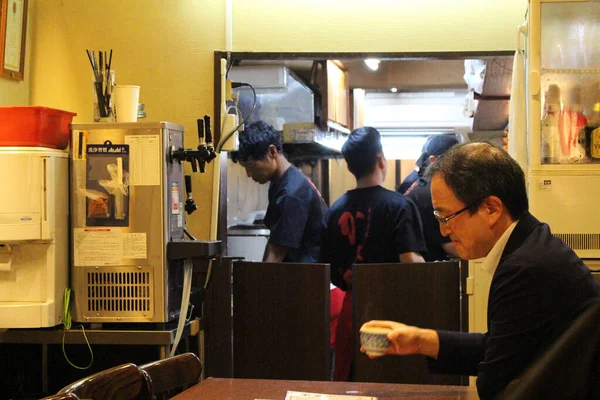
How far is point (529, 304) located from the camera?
178 centimetres

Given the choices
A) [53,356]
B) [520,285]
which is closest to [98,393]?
[520,285]

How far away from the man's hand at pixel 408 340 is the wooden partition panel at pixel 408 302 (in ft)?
4.08

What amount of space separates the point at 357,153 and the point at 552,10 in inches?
44.9

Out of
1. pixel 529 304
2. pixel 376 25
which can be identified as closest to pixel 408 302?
pixel 376 25

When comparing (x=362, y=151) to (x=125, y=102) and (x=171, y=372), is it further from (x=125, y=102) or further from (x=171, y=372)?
(x=171, y=372)

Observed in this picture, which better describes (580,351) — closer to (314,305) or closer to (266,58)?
(314,305)

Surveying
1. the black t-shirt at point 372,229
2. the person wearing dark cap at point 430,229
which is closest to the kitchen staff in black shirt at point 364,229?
A: the black t-shirt at point 372,229

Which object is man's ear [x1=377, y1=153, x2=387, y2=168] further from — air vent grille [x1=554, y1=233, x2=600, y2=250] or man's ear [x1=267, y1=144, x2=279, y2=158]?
air vent grille [x1=554, y1=233, x2=600, y2=250]

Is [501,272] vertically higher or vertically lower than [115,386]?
higher

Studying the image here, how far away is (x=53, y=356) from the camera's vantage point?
134 inches

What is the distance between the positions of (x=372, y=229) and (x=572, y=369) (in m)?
2.11

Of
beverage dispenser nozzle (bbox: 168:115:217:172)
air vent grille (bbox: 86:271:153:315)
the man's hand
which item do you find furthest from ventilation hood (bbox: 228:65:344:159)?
the man's hand

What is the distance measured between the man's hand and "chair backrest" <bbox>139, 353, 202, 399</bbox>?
600mm

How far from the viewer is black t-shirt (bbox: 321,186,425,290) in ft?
12.0
